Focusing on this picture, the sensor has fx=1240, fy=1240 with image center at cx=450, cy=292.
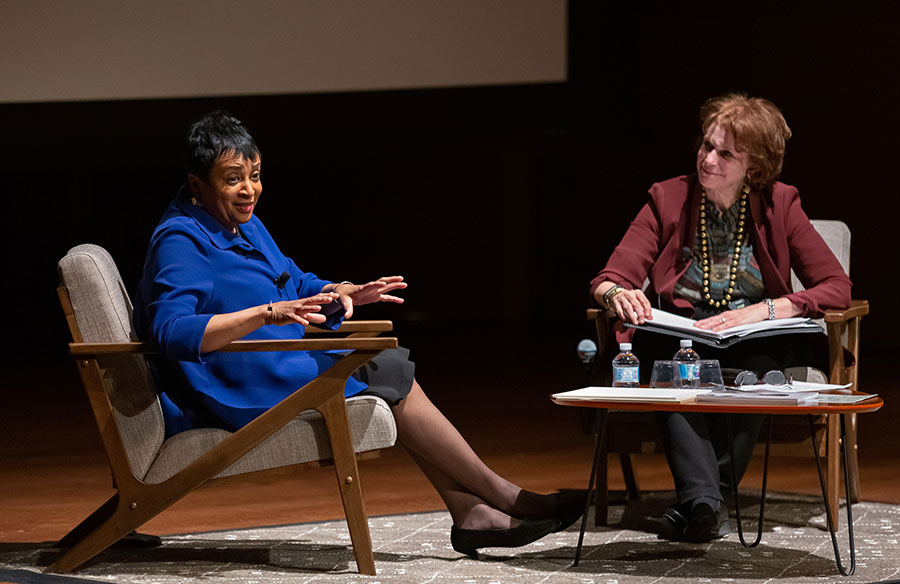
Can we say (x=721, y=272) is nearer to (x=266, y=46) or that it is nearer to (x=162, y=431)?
(x=162, y=431)

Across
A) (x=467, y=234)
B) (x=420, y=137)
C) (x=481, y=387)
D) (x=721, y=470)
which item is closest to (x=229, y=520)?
(x=721, y=470)

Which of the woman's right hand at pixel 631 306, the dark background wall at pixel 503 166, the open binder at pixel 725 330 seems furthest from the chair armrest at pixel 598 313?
the dark background wall at pixel 503 166

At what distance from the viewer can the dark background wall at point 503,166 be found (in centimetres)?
860

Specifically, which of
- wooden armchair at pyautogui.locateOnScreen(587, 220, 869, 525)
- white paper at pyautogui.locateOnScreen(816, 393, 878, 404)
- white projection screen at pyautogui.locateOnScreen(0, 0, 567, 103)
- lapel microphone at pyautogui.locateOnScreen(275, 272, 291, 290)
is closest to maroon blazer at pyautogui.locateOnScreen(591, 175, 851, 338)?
wooden armchair at pyautogui.locateOnScreen(587, 220, 869, 525)

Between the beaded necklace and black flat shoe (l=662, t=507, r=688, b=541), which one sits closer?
black flat shoe (l=662, t=507, r=688, b=541)

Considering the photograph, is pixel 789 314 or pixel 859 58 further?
pixel 859 58

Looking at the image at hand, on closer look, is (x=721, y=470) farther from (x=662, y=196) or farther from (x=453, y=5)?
(x=453, y=5)

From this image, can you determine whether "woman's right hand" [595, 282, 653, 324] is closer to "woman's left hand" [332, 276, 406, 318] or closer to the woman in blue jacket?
the woman in blue jacket

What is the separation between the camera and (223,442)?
269cm

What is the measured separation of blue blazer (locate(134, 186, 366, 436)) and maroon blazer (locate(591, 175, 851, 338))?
102cm

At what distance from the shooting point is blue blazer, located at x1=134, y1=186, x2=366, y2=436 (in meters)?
2.73

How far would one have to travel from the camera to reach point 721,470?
3309 mm

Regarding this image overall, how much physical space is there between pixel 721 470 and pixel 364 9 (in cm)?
466

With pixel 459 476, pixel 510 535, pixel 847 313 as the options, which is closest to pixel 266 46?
pixel 847 313
